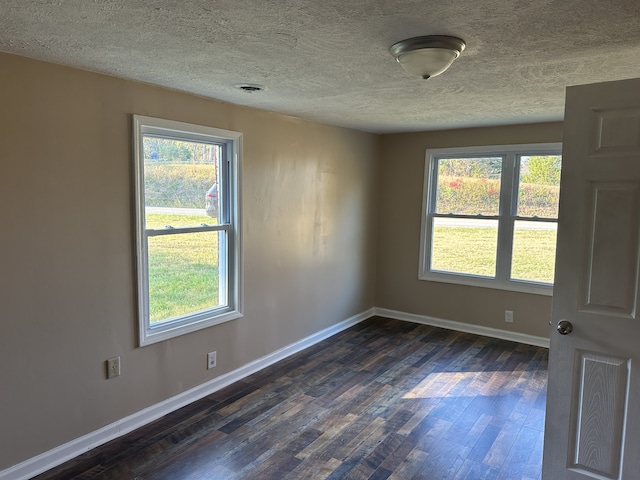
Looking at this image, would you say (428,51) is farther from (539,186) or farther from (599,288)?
(539,186)

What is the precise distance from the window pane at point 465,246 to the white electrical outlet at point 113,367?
11.4 feet

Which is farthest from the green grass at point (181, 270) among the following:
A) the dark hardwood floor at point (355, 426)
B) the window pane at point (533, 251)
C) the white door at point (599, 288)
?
the window pane at point (533, 251)

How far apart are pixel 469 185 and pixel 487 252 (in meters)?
0.75

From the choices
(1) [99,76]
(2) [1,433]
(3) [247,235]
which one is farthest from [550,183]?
(2) [1,433]

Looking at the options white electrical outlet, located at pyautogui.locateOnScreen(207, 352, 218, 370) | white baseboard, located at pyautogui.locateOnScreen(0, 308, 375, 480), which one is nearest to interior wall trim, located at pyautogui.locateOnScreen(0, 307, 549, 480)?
white baseboard, located at pyautogui.locateOnScreen(0, 308, 375, 480)

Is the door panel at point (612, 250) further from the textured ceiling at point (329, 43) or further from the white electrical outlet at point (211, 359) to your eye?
the white electrical outlet at point (211, 359)

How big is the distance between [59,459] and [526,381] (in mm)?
3362

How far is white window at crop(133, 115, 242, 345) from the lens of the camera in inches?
→ 109

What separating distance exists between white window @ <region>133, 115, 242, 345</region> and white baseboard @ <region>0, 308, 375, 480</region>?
1.53ft

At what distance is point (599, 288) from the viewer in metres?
1.93

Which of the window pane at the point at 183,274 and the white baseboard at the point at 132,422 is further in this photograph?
the window pane at the point at 183,274

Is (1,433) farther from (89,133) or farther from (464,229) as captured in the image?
(464,229)

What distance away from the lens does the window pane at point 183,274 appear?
2912mm

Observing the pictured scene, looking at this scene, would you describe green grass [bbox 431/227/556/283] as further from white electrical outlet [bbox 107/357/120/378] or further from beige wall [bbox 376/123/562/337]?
white electrical outlet [bbox 107/357/120/378]
